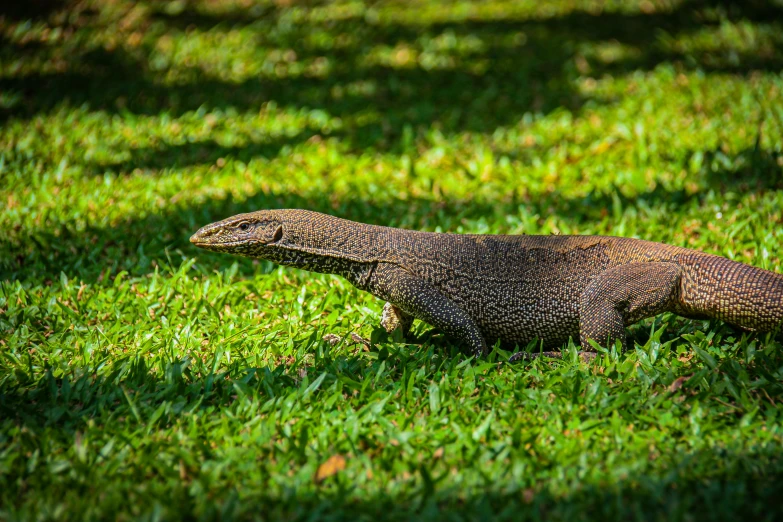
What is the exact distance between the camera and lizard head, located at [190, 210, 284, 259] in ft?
12.9

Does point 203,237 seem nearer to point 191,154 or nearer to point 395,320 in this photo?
point 395,320

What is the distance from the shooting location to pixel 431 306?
3738mm

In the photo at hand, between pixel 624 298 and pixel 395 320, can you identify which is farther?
pixel 395 320

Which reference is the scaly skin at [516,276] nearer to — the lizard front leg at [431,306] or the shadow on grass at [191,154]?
the lizard front leg at [431,306]

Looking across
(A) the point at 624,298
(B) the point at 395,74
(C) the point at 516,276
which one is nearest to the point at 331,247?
(C) the point at 516,276

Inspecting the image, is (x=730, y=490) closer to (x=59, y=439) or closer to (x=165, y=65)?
(x=59, y=439)

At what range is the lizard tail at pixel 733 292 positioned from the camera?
3516 millimetres

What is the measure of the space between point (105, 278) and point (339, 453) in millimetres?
2536

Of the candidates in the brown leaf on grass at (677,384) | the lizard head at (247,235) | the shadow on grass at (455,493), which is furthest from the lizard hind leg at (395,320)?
the brown leaf on grass at (677,384)

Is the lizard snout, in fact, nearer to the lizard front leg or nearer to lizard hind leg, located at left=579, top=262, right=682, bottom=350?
the lizard front leg

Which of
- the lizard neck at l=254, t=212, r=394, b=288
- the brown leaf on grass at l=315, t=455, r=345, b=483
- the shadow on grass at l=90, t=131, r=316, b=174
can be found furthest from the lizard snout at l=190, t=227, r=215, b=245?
the shadow on grass at l=90, t=131, r=316, b=174

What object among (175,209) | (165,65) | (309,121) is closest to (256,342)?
(175,209)

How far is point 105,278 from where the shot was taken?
4.84 metres

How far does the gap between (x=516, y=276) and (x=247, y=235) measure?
1.43 m
